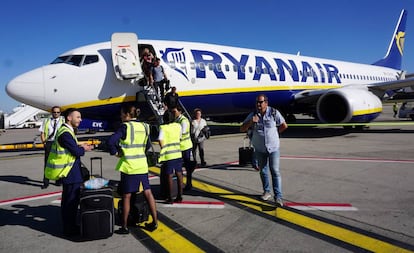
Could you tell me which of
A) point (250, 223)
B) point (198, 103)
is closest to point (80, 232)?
point (250, 223)

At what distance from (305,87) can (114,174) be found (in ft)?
40.4

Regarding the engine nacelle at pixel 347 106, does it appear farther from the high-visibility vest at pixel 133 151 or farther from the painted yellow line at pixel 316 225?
the high-visibility vest at pixel 133 151

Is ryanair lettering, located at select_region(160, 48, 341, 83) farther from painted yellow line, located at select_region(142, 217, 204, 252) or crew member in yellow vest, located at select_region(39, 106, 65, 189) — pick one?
painted yellow line, located at select_region(142, 217, 204, 252)

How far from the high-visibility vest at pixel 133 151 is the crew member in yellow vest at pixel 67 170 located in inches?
19.7

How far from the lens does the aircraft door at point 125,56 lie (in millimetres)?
9570

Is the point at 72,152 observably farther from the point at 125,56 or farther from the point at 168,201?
the point at 125,56

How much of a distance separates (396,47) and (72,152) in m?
32.3

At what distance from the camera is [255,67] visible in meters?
13.9

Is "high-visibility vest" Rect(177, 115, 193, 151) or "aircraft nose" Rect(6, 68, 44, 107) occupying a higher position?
"aircraft nose" Rect(6, 68, 44, 107)

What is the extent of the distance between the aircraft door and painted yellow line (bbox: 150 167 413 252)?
5.55 meters

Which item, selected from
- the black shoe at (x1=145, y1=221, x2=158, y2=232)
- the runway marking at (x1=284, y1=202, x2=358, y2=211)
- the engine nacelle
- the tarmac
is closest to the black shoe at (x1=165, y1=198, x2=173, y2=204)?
the tarmac

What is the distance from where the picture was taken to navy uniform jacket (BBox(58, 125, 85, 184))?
362 cm

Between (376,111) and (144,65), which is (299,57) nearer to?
(376,111)

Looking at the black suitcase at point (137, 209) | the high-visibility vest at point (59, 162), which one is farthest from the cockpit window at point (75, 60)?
the black suitcase at point (137, 209)
